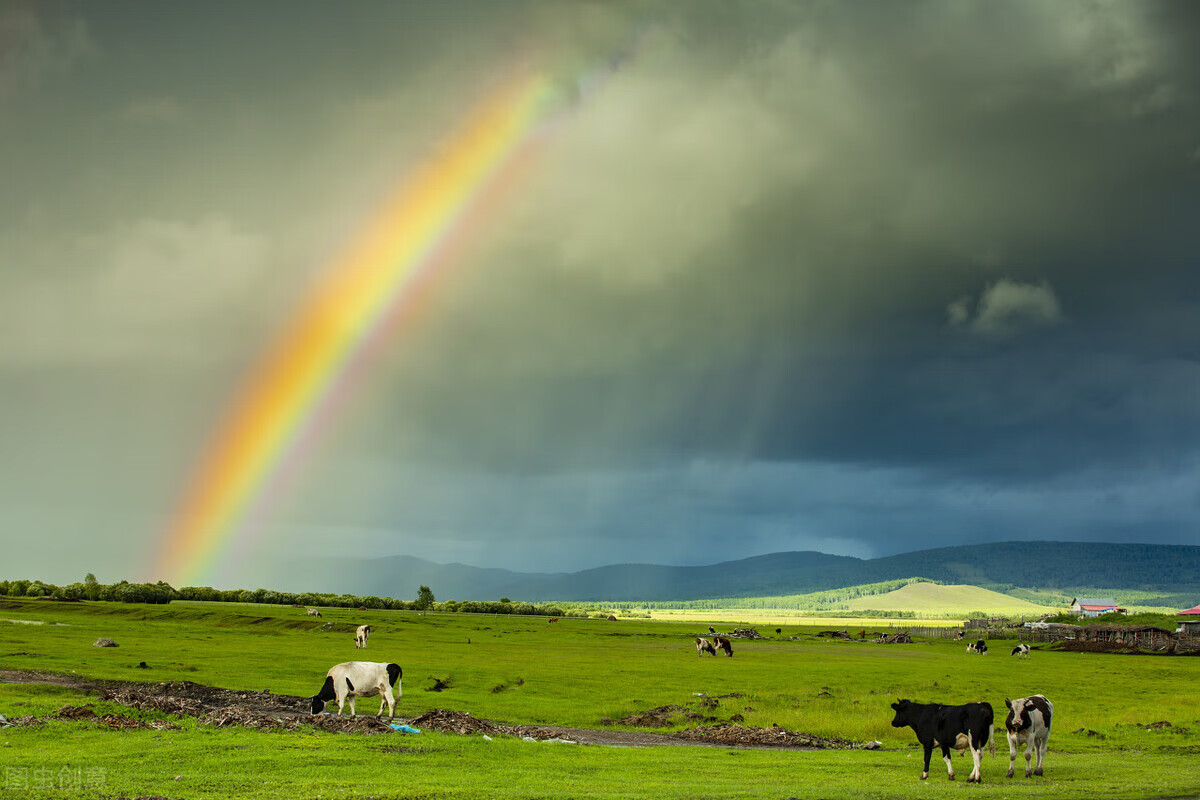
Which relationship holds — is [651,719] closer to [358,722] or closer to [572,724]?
[572,724]

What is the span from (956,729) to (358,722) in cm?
2280

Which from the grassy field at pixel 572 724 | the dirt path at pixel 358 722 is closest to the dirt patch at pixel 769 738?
the dirt path at pixel 358 722

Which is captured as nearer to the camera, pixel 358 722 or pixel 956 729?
pixel 956 729

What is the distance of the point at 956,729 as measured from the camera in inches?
1013

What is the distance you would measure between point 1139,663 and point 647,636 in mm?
72825

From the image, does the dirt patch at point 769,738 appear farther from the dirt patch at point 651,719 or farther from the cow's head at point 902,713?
the cow's head at point 902,713

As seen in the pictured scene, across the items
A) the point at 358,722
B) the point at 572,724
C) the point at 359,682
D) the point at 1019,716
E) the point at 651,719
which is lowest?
the point at 651,719

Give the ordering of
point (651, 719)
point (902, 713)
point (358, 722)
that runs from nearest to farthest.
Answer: point (902, 713) → point (358, 722) → point (651, 719)

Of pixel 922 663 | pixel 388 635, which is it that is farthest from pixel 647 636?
pixel 922 663

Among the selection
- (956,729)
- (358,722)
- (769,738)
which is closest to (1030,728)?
(956,729)

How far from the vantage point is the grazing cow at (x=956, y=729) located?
25.2 m

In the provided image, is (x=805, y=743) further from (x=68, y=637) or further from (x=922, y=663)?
(x=68, y=637)

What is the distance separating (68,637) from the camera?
79.9 m

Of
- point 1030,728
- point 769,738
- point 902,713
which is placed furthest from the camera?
point 769,738
